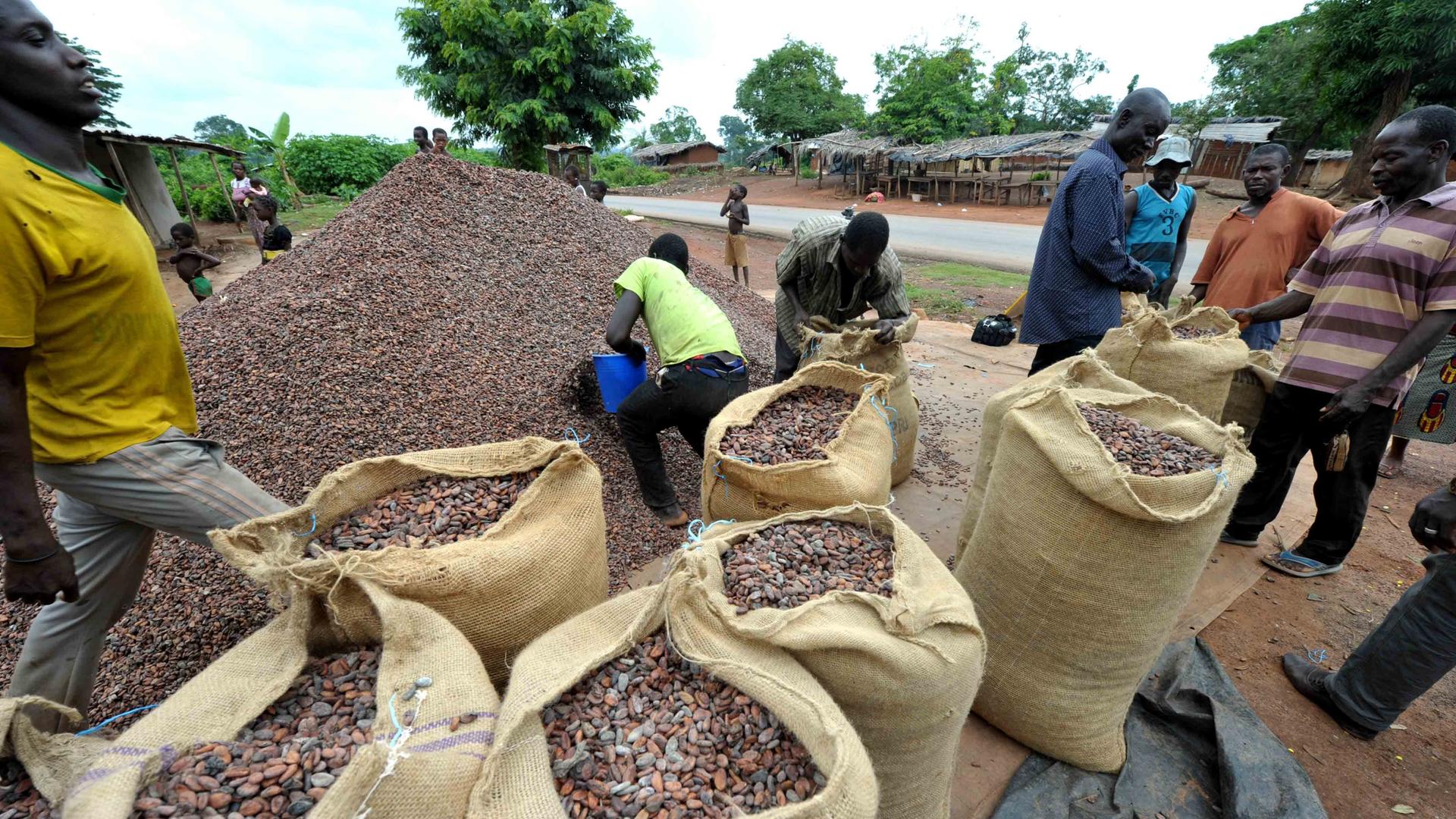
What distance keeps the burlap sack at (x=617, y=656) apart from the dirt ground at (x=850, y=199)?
41.4 ft

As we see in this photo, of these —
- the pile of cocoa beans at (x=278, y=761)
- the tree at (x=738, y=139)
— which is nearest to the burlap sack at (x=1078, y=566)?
the pile of cocoa beans at (x=278, y=761)

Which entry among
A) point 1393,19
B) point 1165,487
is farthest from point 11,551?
point 1393,19

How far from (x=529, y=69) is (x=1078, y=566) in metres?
18.7

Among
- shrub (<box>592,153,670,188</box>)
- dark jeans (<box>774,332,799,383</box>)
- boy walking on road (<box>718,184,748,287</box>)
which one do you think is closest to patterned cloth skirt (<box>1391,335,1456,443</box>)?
dark jeans (<box>774,332,799,383</box>)

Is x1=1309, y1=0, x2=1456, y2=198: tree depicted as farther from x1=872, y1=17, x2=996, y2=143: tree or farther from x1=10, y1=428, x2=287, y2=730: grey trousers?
x1=10, y1=428, x2=287, y2=730: grey trousers

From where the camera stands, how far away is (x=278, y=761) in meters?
0.96

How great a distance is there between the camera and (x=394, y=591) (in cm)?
128

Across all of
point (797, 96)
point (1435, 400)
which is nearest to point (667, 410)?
point (1435, 400)

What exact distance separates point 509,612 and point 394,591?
0.26 metres

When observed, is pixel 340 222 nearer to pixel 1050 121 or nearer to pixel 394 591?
pixel 394 591

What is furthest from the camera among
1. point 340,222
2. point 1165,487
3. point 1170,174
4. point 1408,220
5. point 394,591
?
point 340,222

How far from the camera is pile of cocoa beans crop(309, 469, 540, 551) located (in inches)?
57.4

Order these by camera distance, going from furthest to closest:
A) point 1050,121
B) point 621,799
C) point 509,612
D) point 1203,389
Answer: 1. point 1050,121
2. point 1203,389
3. point 509,612
4. point 621,799

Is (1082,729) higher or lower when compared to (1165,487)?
lower
